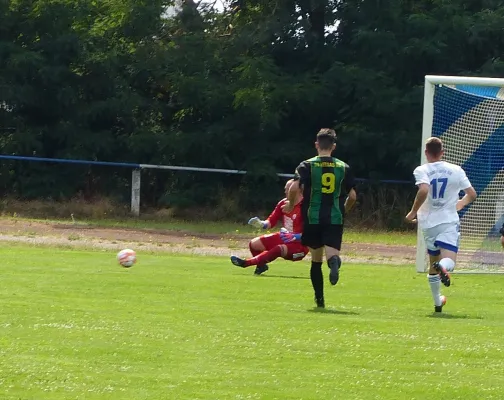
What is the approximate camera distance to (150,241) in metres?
21.6

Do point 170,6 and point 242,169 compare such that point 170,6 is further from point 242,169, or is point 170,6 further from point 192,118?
point 242,169

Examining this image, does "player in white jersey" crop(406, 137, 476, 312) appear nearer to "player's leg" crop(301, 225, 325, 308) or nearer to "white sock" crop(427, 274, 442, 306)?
"white sock" crop(427, 274, 442, 306)

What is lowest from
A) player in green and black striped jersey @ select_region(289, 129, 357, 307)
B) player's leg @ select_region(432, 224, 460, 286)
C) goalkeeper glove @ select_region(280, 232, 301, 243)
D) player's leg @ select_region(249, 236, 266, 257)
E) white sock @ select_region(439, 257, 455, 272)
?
player's leg @ select_region(249, 236, 266, 257)

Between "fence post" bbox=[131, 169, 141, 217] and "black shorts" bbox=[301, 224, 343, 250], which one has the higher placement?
"black shorts" bbox=[301, 224, 343, 250]

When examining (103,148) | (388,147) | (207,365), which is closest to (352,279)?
(207,365)

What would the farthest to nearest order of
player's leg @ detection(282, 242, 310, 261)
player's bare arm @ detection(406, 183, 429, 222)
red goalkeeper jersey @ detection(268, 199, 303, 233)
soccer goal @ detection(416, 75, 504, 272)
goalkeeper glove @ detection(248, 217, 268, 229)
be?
soccer goal @ detection(416, 75, 504, 272) → red goalkeeper jersey @ detection(268, 199, 303, 233) → player's leg @ detection(282, 242, 310, 261) → goalkeeper glove @ detection(248, 217, 268, 229) → player's bare arm @ detection(406, 183, 429, 222)

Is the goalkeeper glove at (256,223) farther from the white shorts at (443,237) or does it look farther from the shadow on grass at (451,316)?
the shadow on grass at (451,316)

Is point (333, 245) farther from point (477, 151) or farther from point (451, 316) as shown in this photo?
point (477, 151)

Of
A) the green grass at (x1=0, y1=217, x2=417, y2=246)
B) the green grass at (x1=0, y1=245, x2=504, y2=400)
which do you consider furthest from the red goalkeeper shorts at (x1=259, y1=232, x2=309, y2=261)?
the green grass at (x1=0, y1=217, x2=417, y2=246)

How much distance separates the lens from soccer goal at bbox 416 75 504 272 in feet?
57.0

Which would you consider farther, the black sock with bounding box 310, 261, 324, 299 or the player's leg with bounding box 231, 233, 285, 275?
the player's leg with bounding box 231, 233, 285, 275

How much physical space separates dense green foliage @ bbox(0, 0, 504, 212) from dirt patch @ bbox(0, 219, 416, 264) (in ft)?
15.8

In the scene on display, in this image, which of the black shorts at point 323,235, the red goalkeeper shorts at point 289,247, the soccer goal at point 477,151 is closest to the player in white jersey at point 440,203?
the black shorts at point 323,235

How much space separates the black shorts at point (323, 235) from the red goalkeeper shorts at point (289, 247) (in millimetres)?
4029
